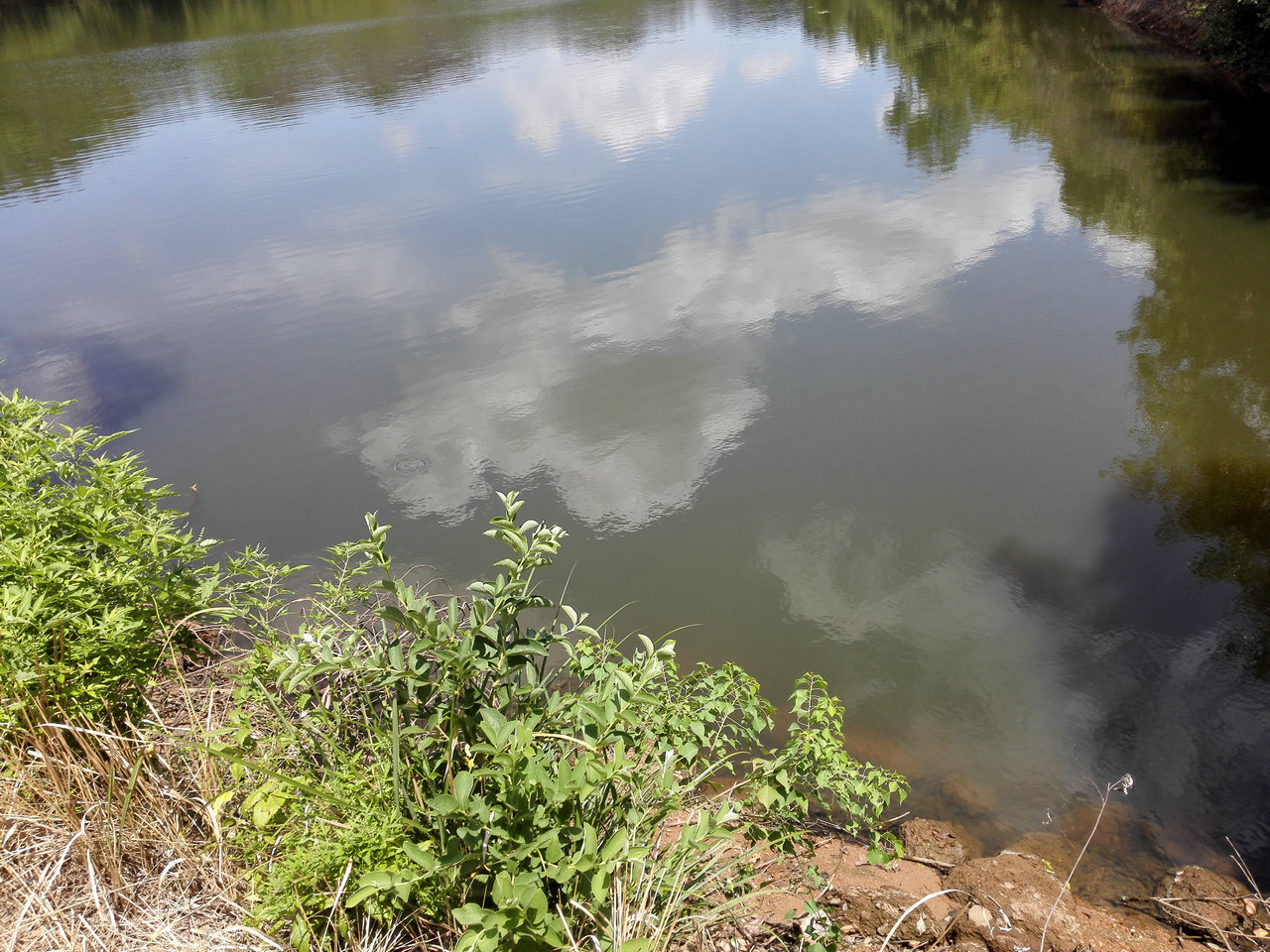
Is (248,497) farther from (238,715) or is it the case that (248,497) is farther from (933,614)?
(933,614)

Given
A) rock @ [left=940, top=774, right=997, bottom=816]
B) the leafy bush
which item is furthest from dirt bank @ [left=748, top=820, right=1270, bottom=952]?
the leafy bush

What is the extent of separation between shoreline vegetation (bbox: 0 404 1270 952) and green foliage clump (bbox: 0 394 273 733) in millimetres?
11

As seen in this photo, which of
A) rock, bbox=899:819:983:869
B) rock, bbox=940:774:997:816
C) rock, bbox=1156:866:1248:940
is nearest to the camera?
rock, bbox=1156:866:1248:940

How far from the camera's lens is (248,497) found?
5.76 meters

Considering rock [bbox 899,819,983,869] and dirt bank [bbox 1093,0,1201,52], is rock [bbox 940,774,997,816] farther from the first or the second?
dirt bank [bbox 1093,0,1201,52]

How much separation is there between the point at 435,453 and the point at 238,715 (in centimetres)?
392

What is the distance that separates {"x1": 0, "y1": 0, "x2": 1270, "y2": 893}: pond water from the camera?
409cm

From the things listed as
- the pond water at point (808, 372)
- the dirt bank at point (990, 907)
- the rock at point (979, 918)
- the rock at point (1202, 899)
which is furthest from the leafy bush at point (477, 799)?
the pond water at point (808, 372)

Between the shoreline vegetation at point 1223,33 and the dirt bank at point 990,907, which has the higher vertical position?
the shoreline vegetation at point 1223,33

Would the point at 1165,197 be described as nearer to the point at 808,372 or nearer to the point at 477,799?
the point at 808,372

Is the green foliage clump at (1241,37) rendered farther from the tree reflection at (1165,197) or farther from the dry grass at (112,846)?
the dry grass at (112,846)

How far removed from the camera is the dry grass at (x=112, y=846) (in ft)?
6.53

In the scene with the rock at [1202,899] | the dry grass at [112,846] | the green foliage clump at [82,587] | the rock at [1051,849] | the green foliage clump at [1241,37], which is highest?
the green foliage clump at [1241,37]

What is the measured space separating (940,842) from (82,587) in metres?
2.99
